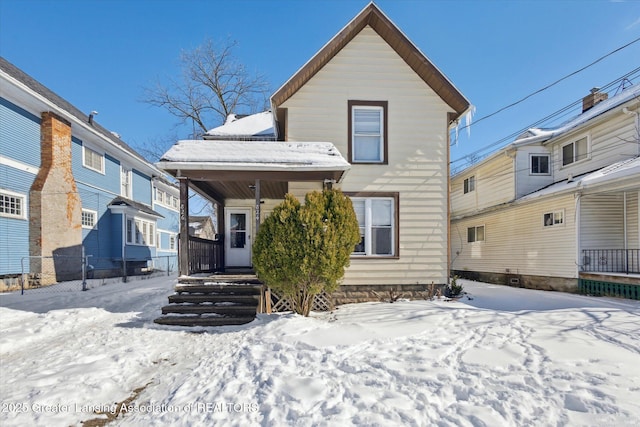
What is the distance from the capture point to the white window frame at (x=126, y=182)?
59.9 ft

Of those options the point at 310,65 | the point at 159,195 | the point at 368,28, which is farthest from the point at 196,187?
the point at 159,195

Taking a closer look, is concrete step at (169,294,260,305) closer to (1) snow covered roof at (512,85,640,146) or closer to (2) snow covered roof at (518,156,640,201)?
(2) snow covered roof at (518,156,640,201)

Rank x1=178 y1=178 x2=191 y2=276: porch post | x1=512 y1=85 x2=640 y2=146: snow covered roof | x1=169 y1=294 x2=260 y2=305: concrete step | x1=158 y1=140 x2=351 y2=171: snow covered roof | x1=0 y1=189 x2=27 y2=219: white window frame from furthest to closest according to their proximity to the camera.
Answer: x1=512 y1=85 x2=640 y2=146: snow covered roof, x1=0 y1=189 x2=27 y2=219: white window frame, x1=178 y1=178 x2=191 y2=276: porch post, x1=158 y1=140 x2=351 y2=171: snow covered roof, x1=169 y1=294 x2=260 y2=305: concrete step

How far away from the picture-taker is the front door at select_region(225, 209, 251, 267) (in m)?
10.8

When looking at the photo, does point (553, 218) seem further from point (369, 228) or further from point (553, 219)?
point (369, 228)

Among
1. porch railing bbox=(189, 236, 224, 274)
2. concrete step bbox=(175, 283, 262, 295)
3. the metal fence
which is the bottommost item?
the metal fence

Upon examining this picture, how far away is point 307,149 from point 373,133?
7.63 ft

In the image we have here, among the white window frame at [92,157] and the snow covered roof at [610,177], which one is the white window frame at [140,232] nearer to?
the white window frame at [92,157]

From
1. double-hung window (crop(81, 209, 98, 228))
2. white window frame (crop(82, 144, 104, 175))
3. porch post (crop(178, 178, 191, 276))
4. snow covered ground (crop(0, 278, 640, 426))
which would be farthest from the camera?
white window frame (crop(82, 144, 104, 175))

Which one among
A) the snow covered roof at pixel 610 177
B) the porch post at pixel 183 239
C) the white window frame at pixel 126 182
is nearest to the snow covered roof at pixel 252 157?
the porch post at pixel 183 239

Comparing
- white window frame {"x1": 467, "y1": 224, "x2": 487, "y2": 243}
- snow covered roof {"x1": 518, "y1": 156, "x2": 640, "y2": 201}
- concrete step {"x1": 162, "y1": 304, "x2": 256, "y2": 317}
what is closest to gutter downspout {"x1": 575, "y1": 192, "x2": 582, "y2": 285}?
snow covered roof {"x1": 518, "y1": 156, "x2": 640, "y2": 201}

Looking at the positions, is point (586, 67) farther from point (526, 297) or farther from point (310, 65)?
point (310, 65)

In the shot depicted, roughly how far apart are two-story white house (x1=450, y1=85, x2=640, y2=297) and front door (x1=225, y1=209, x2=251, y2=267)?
10.8 metres

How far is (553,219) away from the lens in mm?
11445
